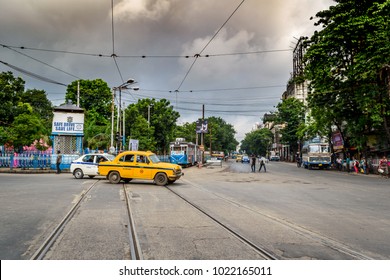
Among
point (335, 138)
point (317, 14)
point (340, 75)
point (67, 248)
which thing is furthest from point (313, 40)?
point (67, 248)

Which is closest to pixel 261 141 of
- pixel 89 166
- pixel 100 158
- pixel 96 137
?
pixel 96 137

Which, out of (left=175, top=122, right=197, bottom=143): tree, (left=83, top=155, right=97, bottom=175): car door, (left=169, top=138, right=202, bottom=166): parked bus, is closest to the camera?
(left=83, top=155, right=97, bottom=175): car door

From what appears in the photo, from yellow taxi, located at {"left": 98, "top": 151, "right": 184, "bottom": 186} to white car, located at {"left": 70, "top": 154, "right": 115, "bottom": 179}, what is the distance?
3470 millimetres

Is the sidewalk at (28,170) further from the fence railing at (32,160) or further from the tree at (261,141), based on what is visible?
the tree at (261,141)

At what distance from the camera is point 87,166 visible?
1908 centimetres

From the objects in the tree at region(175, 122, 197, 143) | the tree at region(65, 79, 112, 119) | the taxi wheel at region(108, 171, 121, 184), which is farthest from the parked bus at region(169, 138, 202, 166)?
the tree at region(175, 122, 197, 143)

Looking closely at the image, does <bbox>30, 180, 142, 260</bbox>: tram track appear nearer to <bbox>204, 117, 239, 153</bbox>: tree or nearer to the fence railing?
the fence railing

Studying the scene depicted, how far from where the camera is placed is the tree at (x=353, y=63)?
21.7 m

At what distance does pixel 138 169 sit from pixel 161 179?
1.27 meters

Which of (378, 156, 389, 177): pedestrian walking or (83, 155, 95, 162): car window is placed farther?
(378, 156, 389, 177): pedestrian walking

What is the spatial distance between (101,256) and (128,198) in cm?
612

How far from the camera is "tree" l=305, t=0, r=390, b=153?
2172cm

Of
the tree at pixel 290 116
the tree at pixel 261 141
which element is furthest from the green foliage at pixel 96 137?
the tree at pixel 261 141

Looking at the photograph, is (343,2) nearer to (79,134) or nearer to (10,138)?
(79,134)
